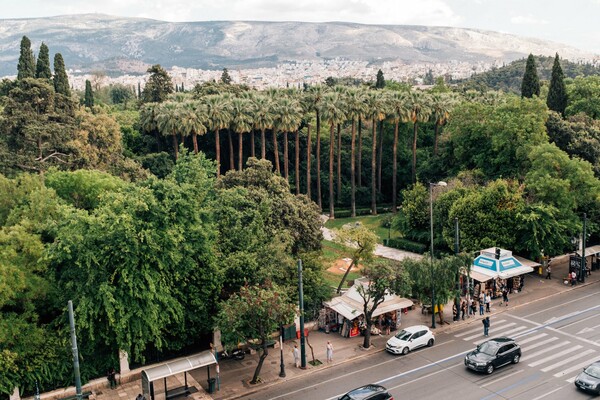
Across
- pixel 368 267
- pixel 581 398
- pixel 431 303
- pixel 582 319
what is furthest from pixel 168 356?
pixel 582 319

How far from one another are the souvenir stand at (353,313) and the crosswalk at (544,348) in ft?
13.0

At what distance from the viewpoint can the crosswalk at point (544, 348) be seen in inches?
1205

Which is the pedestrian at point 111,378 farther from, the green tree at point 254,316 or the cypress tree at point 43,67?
the cypress tree at point 43,67

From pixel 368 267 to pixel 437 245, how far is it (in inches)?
812

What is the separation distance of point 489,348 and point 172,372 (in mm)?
16595

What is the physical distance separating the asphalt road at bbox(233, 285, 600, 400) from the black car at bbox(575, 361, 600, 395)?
0.43 m

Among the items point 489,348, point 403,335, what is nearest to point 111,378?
point 403,335

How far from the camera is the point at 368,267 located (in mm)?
33469

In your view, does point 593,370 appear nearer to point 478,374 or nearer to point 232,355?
point 478,374

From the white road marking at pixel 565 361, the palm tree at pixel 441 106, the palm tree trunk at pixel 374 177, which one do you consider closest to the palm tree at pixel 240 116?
the palm tree trunk at pixel 374 177

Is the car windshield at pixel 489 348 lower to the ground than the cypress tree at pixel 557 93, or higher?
lower

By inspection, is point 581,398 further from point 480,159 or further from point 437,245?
point 480,159

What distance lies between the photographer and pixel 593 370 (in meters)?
28.0

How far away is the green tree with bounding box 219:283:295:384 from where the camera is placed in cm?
2859
